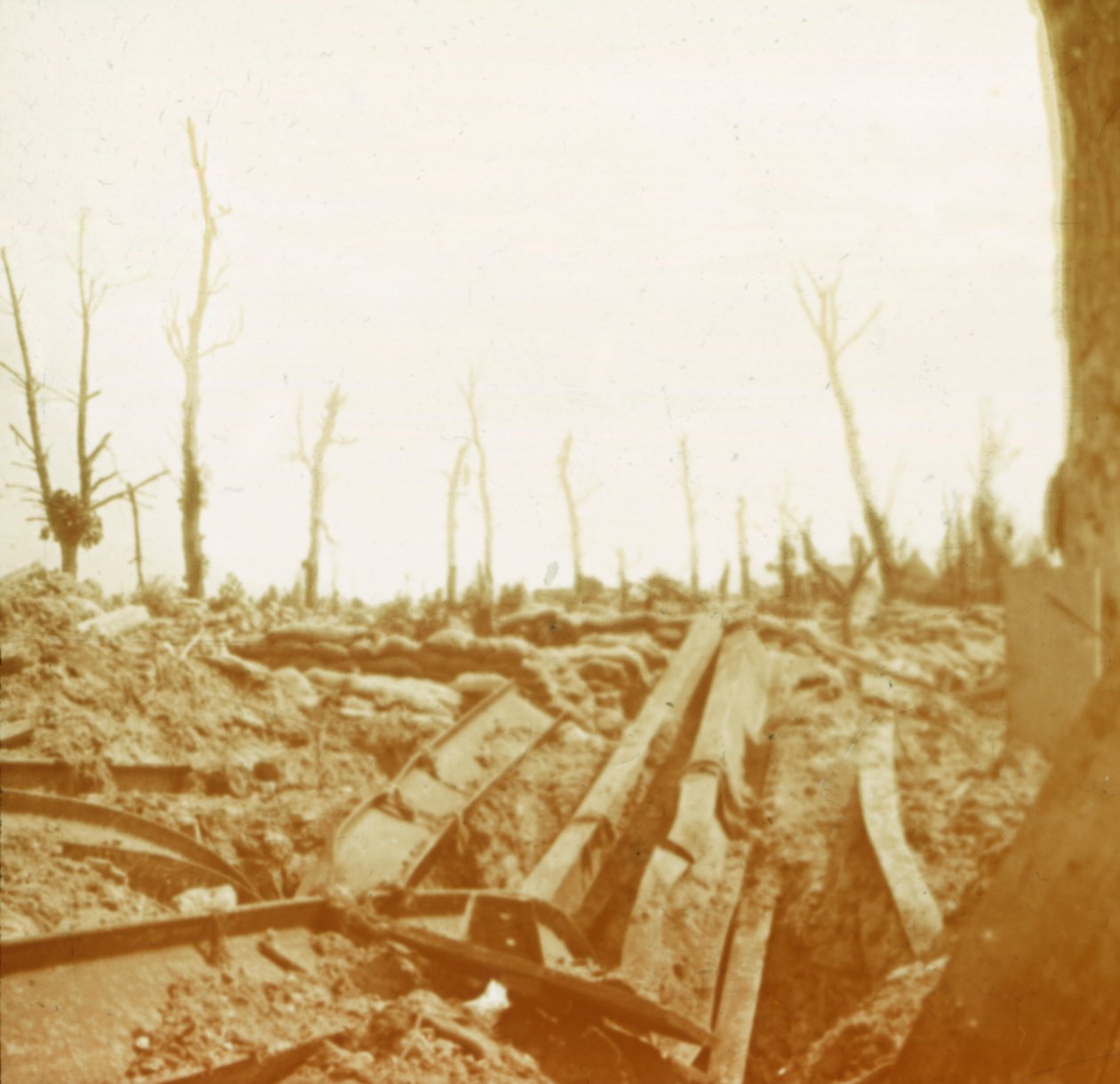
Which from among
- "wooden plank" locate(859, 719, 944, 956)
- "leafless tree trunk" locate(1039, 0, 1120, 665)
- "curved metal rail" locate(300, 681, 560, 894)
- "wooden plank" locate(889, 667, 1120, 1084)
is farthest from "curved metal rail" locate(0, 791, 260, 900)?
"leafless tree trunk" locate(1039, 0, 1120, 665)

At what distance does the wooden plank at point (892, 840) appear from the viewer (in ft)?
13.1

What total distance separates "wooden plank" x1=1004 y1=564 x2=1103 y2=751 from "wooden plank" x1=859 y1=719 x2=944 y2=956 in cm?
85

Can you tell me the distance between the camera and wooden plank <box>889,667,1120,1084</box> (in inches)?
77.7

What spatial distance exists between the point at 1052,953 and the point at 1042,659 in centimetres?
251

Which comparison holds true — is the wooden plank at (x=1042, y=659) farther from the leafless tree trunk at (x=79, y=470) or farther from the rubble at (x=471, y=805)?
the leafless tree trunk at (x=79, y=470)

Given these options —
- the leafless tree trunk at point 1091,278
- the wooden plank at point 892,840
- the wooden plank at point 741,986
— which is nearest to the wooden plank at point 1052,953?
the leafless tree trunk at point 1091,278

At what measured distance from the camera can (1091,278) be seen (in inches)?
106

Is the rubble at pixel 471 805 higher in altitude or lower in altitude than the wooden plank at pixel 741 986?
higher

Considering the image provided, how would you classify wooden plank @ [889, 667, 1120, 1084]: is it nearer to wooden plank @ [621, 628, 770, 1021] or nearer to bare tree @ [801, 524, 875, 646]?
wooden plank @ [621, 628, 770, 1021]

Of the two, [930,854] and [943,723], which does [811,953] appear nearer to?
[930,854]

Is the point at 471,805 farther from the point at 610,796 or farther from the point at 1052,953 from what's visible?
the point at 1052,953

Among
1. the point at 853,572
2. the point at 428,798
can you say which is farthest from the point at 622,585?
the point at 428,798

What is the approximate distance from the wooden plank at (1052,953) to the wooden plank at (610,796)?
2.44 meters

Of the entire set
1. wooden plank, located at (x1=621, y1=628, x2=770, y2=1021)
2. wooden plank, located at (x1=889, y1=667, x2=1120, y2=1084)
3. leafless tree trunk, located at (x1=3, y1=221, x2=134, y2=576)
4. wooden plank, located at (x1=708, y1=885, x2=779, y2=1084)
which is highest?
leafless tree trunk, located at (x1=3, y1=221, x2=134, y2=576)
